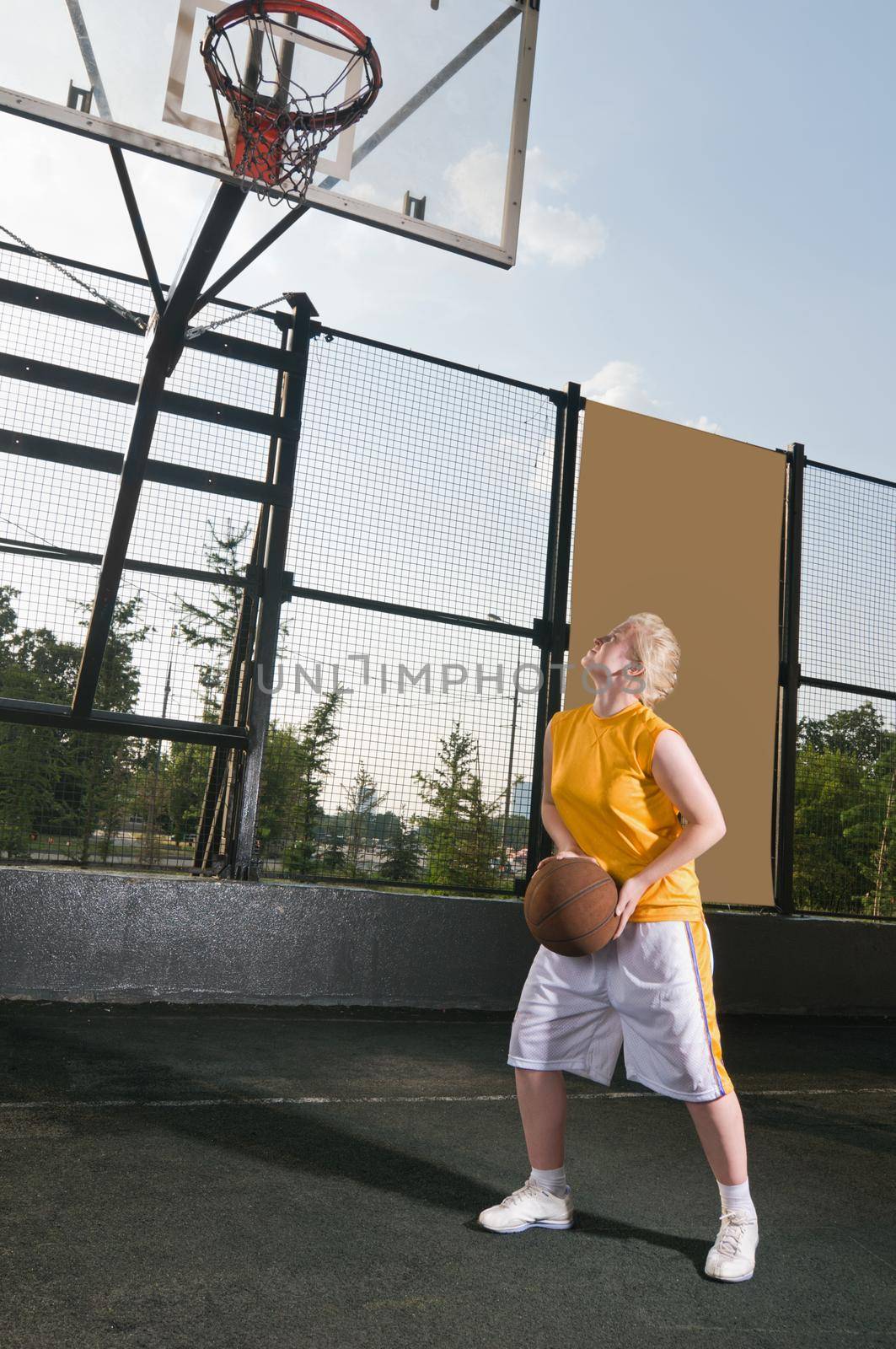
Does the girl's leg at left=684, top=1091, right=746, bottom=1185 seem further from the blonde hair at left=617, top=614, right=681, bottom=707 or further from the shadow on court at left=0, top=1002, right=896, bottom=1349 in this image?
the blonde hair at left=617, top=614, right=681, bottom=707

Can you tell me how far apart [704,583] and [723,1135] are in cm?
519

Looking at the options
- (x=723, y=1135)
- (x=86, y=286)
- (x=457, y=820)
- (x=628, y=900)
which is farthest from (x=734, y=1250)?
(x=86, y=286)

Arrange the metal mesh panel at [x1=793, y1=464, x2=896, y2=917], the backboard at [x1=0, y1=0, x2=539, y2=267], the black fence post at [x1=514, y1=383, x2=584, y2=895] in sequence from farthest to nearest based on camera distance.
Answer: the metal mesh panel at [x1=793, y1=464, x2=896, y2=917] < the black fence post at [x1=514, y1=383, x2=584, y2=895] < the backboard at [x1=0, y1=0, x2=539, y2=267]

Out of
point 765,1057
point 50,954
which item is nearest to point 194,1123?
point 50,954

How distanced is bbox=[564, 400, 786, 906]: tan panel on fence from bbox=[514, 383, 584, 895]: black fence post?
9 centimetres

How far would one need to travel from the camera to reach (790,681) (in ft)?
23.7

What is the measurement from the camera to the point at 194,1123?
11.0ft

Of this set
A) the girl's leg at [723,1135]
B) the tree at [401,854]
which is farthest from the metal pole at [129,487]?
the girl's leg at [723,1135]

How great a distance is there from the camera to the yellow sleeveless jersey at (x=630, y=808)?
8.46ft

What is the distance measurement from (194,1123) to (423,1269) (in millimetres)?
1294

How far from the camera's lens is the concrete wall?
515 cm

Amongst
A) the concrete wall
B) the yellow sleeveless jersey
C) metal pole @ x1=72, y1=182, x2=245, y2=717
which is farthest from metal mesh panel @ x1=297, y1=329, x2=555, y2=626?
the yellow sleeveless jersey

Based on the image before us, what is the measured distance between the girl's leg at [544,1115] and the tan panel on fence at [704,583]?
4.14 meters

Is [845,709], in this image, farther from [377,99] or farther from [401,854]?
[377,99]
